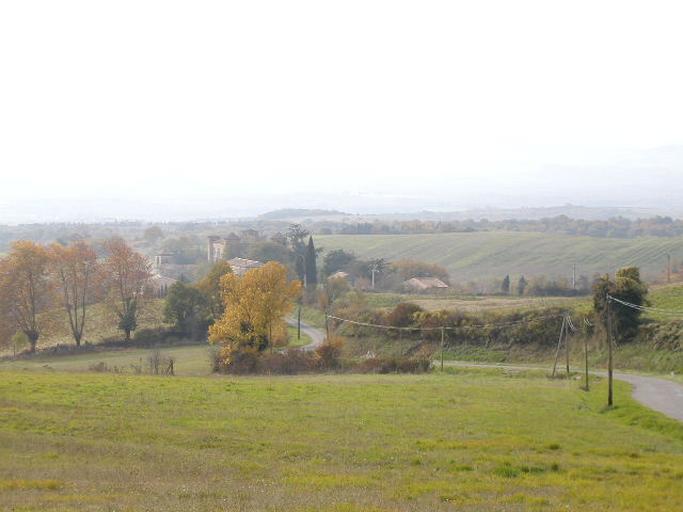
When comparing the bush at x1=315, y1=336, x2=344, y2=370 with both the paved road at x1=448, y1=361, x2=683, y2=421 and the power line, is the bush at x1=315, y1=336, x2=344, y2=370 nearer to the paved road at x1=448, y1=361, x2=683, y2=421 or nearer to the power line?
the paved road at x1=448, y1=361, x2=683, y2=421

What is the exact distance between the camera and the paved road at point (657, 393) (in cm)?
2938

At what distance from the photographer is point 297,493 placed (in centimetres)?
1401

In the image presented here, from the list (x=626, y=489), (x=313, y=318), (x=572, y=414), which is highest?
(x=626, y=489)

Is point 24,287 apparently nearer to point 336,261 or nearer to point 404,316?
point 404,316

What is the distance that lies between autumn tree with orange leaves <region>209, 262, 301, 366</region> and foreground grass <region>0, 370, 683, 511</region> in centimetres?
2535

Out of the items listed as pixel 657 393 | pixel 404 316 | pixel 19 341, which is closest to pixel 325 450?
pixel 657 393

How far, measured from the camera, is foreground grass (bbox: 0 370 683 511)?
45.2ft

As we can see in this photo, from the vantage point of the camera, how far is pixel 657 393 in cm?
3506

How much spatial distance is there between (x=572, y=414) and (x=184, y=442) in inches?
559

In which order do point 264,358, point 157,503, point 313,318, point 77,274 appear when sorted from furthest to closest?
point 313,318, point 77,274, point 264,358, point 157,503

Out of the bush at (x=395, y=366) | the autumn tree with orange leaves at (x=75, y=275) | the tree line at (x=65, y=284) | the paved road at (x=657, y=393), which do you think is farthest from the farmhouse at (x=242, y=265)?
the paved road at (x=657, y=393)

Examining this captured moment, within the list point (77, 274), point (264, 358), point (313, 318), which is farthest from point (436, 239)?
point (264, 358)

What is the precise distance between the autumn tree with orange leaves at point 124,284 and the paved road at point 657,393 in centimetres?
4516

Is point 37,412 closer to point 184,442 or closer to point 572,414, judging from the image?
point 184,442
